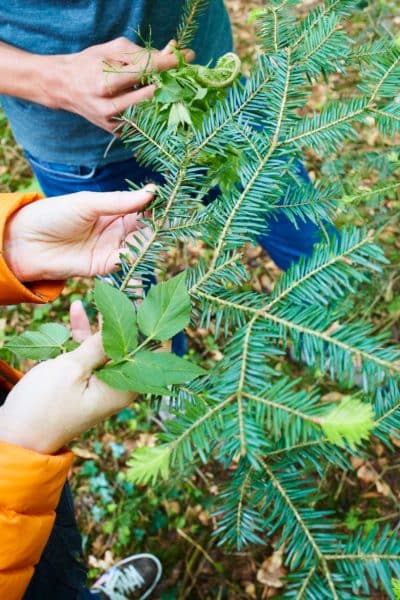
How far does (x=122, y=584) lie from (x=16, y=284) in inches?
58.5

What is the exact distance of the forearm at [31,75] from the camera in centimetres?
132

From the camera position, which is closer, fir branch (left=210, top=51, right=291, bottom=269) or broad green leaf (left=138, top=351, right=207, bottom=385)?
broad green leaf (left=138, top=351, right=207, bottom=385)

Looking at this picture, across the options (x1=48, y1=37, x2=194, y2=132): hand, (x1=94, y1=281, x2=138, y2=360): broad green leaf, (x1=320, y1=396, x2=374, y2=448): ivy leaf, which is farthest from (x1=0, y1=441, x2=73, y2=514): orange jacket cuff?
(x1=48, y1=37, x2=194, y2=132): hand

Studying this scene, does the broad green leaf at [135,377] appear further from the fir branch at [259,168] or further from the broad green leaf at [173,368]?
the fir branch at [259,168]

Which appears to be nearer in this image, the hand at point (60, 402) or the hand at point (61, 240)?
the hand at point (60, 402)

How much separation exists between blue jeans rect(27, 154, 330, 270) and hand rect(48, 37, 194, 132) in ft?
0.82

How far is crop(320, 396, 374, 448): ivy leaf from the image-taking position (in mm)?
572

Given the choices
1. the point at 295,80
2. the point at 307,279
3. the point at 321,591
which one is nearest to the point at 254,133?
the point at 295,80

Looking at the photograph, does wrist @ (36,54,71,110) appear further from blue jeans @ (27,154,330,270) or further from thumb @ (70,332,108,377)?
thumb @ (70,332,108,377)

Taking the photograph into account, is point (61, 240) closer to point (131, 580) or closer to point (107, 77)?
point (107, 77)

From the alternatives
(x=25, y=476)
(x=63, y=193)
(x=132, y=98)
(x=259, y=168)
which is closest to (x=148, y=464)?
(x=25, y=476)

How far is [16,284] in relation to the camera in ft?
3.63

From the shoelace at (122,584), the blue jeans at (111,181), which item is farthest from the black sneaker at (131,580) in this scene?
the blue jeans at (111,181)

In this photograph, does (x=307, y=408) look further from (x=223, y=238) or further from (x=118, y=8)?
(x=118, y=8)
